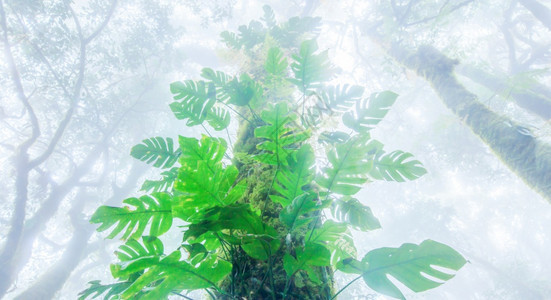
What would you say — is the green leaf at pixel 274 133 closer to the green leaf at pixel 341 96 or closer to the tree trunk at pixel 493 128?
the green leaf at pixel 341 96

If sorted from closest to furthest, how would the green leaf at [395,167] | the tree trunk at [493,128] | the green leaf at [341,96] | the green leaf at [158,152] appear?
1. the green leaf at [395,167]
2. the green leaf at [341,96]
3. the green leaf at [158,152]
4. the tree trunk at [493,128]

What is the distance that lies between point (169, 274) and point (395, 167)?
1.35 m

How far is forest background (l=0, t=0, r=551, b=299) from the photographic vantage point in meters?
7.77

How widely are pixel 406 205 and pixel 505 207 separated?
11.7 metres

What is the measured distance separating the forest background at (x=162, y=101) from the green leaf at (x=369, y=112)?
109 inches

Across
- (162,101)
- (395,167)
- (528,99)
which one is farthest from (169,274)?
(162,101)

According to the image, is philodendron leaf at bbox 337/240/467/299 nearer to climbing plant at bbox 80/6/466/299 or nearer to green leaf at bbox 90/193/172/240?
climbing plant at bbox 80/6/466/299

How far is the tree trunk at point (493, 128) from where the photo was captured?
116 inches

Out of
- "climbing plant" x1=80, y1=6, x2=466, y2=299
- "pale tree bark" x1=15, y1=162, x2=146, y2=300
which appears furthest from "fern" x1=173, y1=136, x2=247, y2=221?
"pale tree bark" x1=15, y1=162, x2=146, y2=300

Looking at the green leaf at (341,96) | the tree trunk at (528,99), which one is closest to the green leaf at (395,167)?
the green leaf at (341,96)

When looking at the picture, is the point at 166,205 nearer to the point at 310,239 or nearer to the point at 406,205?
the point at 310,239

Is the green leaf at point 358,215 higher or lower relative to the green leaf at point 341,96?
lower

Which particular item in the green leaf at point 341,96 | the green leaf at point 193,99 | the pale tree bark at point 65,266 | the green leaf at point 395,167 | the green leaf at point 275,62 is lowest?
the pale tree bark at point 65,266

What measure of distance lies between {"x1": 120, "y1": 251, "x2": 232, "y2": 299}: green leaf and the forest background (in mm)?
3356
